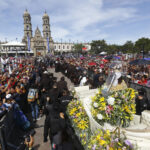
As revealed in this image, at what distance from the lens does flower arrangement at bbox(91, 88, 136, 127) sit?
2654 millimetres

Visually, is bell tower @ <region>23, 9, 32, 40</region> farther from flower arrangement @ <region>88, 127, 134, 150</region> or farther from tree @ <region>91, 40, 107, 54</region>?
flower arrangement @ <region>88, 127, 134, 150</region>

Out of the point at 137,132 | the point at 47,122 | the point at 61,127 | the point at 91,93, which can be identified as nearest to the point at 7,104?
the point at 47,122

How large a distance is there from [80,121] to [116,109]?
1.14 meters

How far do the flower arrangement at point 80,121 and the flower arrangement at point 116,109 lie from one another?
23.5 inches

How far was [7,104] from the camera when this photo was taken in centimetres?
454

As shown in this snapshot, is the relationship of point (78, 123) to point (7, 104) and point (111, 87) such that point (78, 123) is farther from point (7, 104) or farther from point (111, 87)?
point (7, 104)

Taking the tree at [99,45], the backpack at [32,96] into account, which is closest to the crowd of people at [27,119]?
the backpack at [32,96]

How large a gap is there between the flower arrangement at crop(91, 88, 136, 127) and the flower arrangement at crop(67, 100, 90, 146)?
598 millimetres

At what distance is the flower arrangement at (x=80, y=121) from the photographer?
326 cm

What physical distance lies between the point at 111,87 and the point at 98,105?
0.60m

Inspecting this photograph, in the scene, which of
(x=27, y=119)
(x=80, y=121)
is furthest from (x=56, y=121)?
(x=27, y=119)

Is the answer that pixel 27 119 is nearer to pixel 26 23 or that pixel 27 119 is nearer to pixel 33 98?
pixel 33 98

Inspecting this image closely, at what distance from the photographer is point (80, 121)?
133 inches

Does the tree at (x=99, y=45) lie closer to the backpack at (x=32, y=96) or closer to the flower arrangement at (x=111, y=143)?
the backpack at (x=32, y=96)
